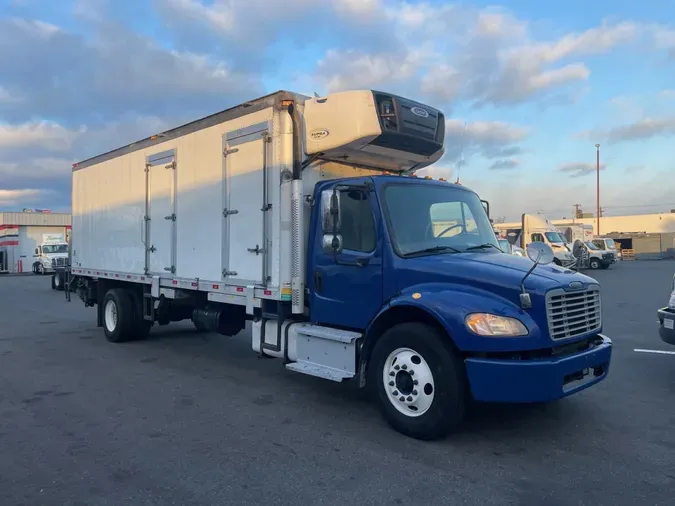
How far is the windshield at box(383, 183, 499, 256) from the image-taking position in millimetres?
5492

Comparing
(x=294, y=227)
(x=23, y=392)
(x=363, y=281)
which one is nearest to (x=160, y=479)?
(x=363, y=281)

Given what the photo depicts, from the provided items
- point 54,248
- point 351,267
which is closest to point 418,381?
point 351,267

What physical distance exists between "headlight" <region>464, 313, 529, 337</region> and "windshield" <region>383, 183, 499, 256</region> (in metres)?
1.08

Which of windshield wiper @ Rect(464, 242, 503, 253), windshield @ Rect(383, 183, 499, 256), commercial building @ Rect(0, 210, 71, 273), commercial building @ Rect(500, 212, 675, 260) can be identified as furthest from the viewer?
commercial building @ Rect(500, 212, 675, 260)

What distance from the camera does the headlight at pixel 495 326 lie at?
177 inches

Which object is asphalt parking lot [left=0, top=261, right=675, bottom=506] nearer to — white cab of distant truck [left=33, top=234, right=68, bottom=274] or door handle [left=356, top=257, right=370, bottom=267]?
door handle [left=356, top=257, right=370, bottom=267]

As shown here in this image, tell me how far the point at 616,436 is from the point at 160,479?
396 centimetres

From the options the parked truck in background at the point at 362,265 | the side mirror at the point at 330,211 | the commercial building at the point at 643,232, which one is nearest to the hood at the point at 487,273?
the parked truck in background at the point at 362,265

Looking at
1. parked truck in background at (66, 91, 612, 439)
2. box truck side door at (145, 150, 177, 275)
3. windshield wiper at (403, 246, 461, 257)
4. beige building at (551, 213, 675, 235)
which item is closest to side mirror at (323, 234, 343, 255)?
parked truck in background at (66, 91, 612, 439)

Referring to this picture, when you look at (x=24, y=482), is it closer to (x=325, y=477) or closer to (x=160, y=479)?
(x=160, y=479)

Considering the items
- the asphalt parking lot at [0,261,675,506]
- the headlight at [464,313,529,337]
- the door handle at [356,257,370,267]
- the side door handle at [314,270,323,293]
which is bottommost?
the asphalt parking lot at [0,261,675,506]

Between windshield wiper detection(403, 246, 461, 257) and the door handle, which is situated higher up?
windshield wiper detection(403, 246, 461, 257)

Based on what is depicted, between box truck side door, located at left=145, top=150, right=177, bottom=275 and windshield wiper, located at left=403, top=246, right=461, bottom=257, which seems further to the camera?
box truck side door, located at left=145, top=150, right=177, bottom=275

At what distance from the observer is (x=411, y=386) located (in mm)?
4977
